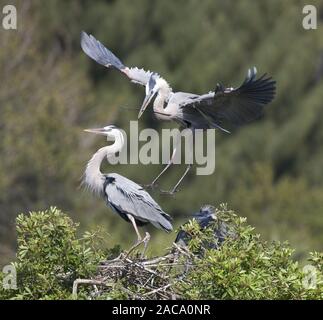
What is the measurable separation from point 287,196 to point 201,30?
5386 mm

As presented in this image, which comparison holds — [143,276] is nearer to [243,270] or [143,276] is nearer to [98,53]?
[243,270]

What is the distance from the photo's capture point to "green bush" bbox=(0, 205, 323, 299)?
7234 millimetres

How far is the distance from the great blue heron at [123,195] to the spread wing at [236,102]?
0.71 metres

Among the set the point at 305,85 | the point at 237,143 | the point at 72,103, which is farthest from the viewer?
the point at 305,85

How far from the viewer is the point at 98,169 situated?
9.20 m

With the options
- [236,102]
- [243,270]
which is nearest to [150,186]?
[236,102]

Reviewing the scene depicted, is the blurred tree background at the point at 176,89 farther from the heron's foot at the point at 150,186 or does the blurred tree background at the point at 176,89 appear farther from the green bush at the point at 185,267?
the green bush at the point at 185,267

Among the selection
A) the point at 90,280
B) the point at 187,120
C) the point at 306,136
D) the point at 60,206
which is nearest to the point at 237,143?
the point at 306,136

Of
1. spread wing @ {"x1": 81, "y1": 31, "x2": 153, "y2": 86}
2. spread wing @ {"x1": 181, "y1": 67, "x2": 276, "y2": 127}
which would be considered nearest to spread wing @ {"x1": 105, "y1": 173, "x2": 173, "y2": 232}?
spread wing @ {"x1": 181, "y1": 67, "x2": 276, "y2": 127}

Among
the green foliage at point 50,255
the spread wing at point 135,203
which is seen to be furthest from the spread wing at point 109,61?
the green foliage at point 50,255

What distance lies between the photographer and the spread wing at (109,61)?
33.4ft

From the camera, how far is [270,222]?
23.6 meters

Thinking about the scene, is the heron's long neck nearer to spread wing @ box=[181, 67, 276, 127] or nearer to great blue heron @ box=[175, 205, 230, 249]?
spread wing @ box=[181, 67, 276, 127]
